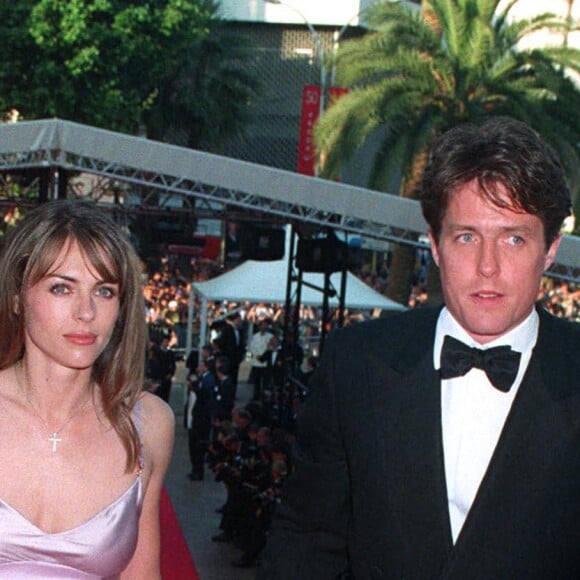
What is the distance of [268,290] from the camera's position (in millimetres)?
21734

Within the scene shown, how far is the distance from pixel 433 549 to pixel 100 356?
1512 mm

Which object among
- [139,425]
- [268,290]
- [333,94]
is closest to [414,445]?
[139,425]

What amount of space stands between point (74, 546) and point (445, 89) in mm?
17483

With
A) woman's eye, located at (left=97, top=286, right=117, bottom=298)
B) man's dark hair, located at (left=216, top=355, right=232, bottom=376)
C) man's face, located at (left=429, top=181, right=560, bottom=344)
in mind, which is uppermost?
man's face, located at (left=429, top=181, right=560, bottom=344)

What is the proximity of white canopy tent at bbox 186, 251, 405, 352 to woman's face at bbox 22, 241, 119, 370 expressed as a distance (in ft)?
55.7

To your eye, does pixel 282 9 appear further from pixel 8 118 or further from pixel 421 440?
pixel 421 440

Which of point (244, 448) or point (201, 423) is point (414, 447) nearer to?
point (244, 448)

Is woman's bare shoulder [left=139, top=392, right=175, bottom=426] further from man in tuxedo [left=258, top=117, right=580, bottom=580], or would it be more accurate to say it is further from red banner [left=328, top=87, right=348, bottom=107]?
red banner [left=328, top=87, right=348, bottom=107]

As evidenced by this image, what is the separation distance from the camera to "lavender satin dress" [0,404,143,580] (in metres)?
3.75

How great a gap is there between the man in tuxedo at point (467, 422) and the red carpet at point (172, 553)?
652 centimetres

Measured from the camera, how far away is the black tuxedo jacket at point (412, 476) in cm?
291

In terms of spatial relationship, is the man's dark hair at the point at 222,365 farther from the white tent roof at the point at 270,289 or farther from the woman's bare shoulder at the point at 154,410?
the woman's bare shoulder at the point at 154,410

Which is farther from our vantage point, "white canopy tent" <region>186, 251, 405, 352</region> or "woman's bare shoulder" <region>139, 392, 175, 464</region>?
"white canopy tent" <region>186, 251, 405, 352</region>

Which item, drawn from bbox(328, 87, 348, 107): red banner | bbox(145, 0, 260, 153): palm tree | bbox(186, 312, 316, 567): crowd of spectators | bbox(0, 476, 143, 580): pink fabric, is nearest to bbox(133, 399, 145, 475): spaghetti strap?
bbox(0, 476, 143, 580): pink fabric
